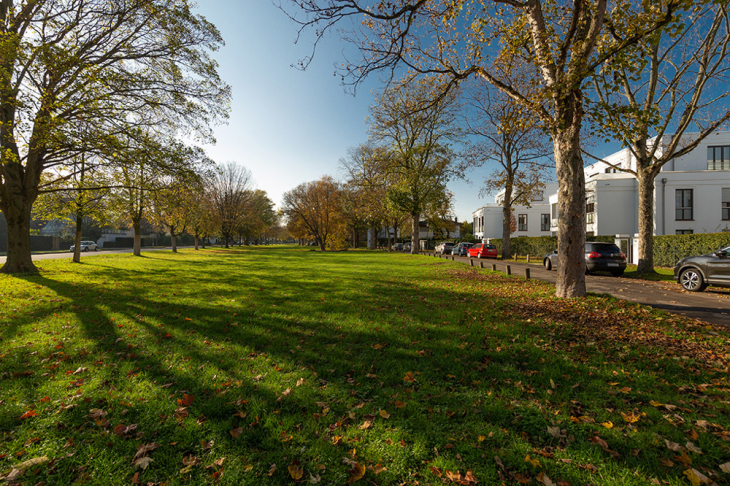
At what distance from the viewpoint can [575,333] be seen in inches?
224

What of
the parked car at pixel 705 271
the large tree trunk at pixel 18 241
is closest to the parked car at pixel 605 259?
the parked car at pixel 705 271

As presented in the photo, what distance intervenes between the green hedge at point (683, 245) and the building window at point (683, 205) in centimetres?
1339

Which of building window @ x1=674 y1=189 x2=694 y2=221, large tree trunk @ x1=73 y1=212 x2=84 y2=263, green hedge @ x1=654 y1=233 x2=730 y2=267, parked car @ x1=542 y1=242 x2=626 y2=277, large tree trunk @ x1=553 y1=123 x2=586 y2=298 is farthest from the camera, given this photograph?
building window @ x1=674 y1=189 x2=694 y2=221

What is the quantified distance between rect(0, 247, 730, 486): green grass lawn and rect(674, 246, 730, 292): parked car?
607 centimetres

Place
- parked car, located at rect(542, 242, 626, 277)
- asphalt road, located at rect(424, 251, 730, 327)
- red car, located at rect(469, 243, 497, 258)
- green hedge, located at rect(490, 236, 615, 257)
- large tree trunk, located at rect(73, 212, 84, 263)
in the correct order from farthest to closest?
red car, located at rect(469, 243, 497, 258) → green hedge, located at rect(490, 236, 615, 257) → large tree trunk, located at rect(73, 212, 84, 263) → parked car, located at rect(542, 242, 626, 277) → asphalt road, located at rect(424, 251, 730, 327)

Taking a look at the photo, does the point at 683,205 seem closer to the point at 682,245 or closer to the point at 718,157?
the point at 718,157

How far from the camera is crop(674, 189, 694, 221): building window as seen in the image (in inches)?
1119

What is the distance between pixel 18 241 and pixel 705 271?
27.9 metres

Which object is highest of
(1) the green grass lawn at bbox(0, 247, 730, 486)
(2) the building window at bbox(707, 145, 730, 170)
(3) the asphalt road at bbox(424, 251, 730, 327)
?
(2) the building window at bbox(707, 145, 730, 170)

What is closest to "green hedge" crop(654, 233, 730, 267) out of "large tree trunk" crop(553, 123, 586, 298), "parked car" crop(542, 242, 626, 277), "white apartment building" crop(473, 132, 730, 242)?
"white apartment building" crop(473, 132, 730, 242)

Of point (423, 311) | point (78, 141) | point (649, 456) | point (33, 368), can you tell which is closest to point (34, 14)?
point (78, 141)

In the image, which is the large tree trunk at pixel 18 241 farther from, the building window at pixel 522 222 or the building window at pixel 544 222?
the building window at pixel 544 222

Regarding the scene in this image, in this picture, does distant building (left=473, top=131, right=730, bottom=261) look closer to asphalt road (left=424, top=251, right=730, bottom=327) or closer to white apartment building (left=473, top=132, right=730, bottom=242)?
white apartment building (left=473, top=132, right=730, bottom=242)

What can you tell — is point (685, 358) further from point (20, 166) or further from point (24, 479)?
point (20, 166)
